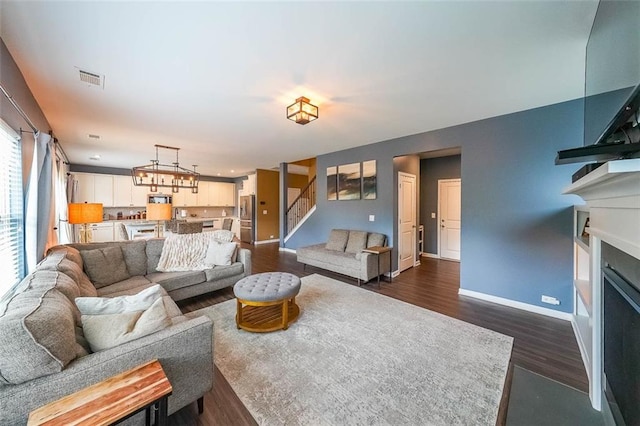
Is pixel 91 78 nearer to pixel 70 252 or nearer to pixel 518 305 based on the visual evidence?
pixel 70 252

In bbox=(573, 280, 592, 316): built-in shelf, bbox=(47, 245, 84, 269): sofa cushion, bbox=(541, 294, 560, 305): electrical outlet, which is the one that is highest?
bbox=(47, 245, 84, 269): sofa cushion

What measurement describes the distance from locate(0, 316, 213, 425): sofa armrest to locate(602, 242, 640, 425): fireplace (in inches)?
88.9

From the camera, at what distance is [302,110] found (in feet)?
8.93

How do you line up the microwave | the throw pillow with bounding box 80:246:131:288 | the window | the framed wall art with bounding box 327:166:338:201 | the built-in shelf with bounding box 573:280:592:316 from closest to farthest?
the window < the built-in shelf with bounding box 573:280:592:316 < the throw pillow with bounding box 80:246:131:288 < the framed wall art with bounding box 327:166:338:201 < the microwave

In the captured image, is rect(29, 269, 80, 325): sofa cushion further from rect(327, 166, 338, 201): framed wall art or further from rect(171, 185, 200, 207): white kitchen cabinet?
rect(171, 185, 200, 207): white kitchen cabinet

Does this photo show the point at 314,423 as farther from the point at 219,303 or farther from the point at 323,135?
the point at 323,135

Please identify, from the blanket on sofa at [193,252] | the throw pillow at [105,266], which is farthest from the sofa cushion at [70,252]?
the blanket on sofa at [193,252]

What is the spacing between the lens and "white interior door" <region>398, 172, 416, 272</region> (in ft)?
15.8

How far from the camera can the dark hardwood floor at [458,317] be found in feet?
5.48

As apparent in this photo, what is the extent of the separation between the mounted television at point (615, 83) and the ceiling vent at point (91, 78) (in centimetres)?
379

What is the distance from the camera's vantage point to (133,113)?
327cm

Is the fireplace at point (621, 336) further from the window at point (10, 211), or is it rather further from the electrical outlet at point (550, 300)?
the window at point (10, 211)

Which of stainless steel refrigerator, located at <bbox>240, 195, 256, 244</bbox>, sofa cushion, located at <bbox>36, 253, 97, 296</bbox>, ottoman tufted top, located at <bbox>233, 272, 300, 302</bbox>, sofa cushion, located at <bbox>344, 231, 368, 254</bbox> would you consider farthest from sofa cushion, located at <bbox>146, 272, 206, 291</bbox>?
stainless steel refrigerator, located at <bbox>240, 195, 256, 244</bbox>

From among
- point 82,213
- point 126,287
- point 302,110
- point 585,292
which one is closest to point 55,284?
point 126,287
